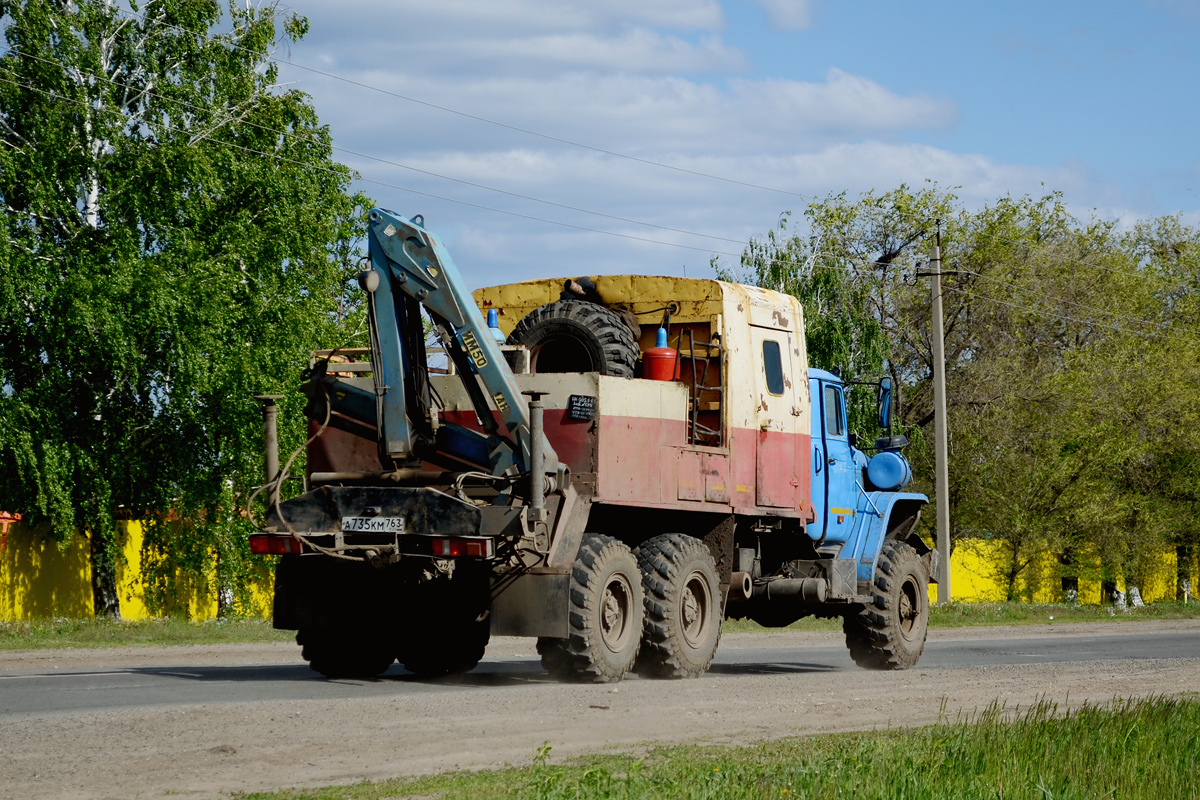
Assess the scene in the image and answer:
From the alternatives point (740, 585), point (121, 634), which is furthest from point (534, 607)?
point (121, 634)

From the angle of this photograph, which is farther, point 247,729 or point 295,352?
point 295,352

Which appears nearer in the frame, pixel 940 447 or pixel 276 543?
pixel 276 543

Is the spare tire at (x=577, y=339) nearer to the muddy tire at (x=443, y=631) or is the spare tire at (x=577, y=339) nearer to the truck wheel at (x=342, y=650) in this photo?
the muddy tire at (x=443, y=631)

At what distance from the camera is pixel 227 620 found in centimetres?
2856

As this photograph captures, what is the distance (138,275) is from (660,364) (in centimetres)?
1604

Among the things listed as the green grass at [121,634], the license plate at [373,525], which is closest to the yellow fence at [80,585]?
the green grass at [121,634]

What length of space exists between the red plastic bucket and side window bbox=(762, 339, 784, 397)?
148 cm

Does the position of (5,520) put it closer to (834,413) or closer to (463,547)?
(834,413)

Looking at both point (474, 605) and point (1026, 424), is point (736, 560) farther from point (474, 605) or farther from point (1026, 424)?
point (1026, 424)

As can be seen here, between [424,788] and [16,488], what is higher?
[16,488]

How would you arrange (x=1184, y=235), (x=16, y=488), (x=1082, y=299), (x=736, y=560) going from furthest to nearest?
(x=1184, y=235) → (x=1082, y=299) → (x=16, y=488) → (x=736, y=560)

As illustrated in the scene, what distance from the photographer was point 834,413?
695 inches

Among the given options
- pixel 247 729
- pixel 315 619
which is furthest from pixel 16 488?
pixel 247 729

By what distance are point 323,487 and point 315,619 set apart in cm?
127
